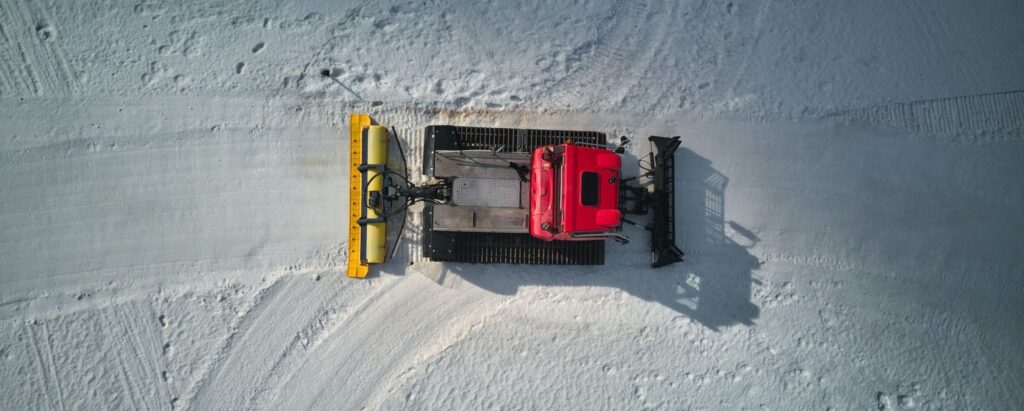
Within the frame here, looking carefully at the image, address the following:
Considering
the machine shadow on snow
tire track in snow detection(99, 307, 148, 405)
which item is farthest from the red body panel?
tire track in snow detection(99, 307, 148, 405)

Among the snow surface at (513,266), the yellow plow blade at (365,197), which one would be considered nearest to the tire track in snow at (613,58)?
the snow surface at (513,266)

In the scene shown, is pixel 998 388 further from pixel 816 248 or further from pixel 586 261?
pixel 586 261

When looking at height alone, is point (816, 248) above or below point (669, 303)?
above

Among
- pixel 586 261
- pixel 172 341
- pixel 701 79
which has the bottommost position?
pixel 172 341

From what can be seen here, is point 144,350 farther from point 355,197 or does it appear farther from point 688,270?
point 688,270

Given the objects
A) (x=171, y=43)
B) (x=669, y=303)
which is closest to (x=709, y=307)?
(x=669, y=303)

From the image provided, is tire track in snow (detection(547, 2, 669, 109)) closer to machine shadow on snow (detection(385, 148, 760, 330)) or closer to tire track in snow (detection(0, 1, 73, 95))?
machine shadow on snow (detection(385, 148, 760, 330))
